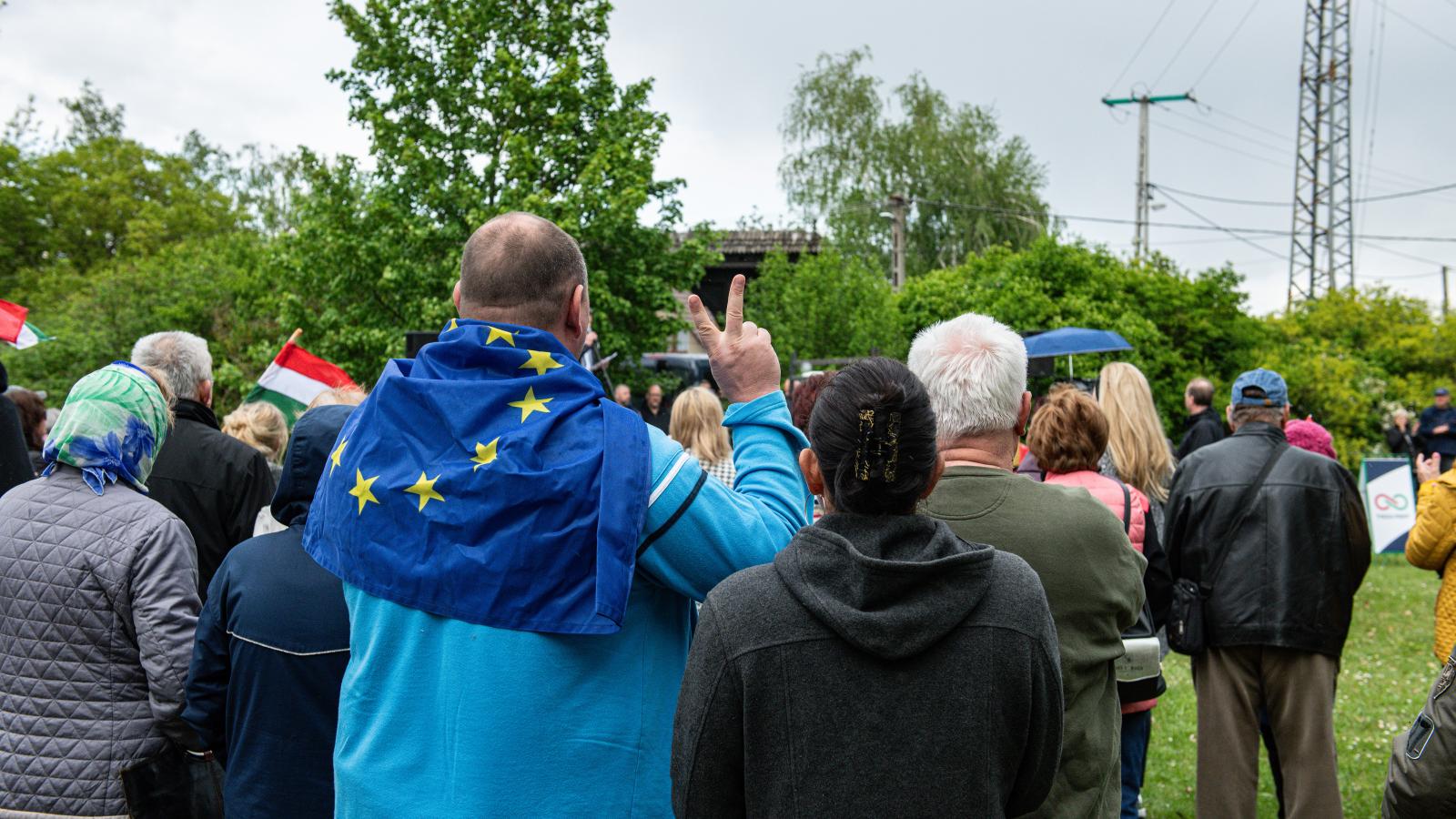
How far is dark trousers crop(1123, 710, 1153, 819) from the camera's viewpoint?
14.6 feet

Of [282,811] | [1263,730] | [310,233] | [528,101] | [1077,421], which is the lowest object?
[1263,730]

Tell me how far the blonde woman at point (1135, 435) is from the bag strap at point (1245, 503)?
479mm

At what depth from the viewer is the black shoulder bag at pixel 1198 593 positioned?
470 cm

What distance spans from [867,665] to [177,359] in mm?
3826

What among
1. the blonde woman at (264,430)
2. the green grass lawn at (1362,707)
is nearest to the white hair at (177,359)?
the blonde woman at (264,430)

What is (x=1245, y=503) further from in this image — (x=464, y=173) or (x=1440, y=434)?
(x=464, y=173)

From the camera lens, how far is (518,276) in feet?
6.66

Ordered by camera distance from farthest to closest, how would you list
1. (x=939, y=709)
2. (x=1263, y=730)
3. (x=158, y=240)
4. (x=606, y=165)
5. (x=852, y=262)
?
(x=158, y=240), (x=852, y=262), (x=606, y=165), (x=1263, y=730), (x=939, y=709)

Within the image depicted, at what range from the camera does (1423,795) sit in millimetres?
2473

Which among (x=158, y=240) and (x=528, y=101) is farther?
(x=158, y=240)

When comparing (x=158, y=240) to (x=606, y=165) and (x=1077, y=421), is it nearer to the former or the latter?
(x=606, y=165)

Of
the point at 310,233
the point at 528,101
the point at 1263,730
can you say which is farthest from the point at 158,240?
the point at 1263,730

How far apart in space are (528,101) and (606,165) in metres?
1.88

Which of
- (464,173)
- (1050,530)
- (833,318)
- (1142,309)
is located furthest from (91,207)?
(1050,530)
